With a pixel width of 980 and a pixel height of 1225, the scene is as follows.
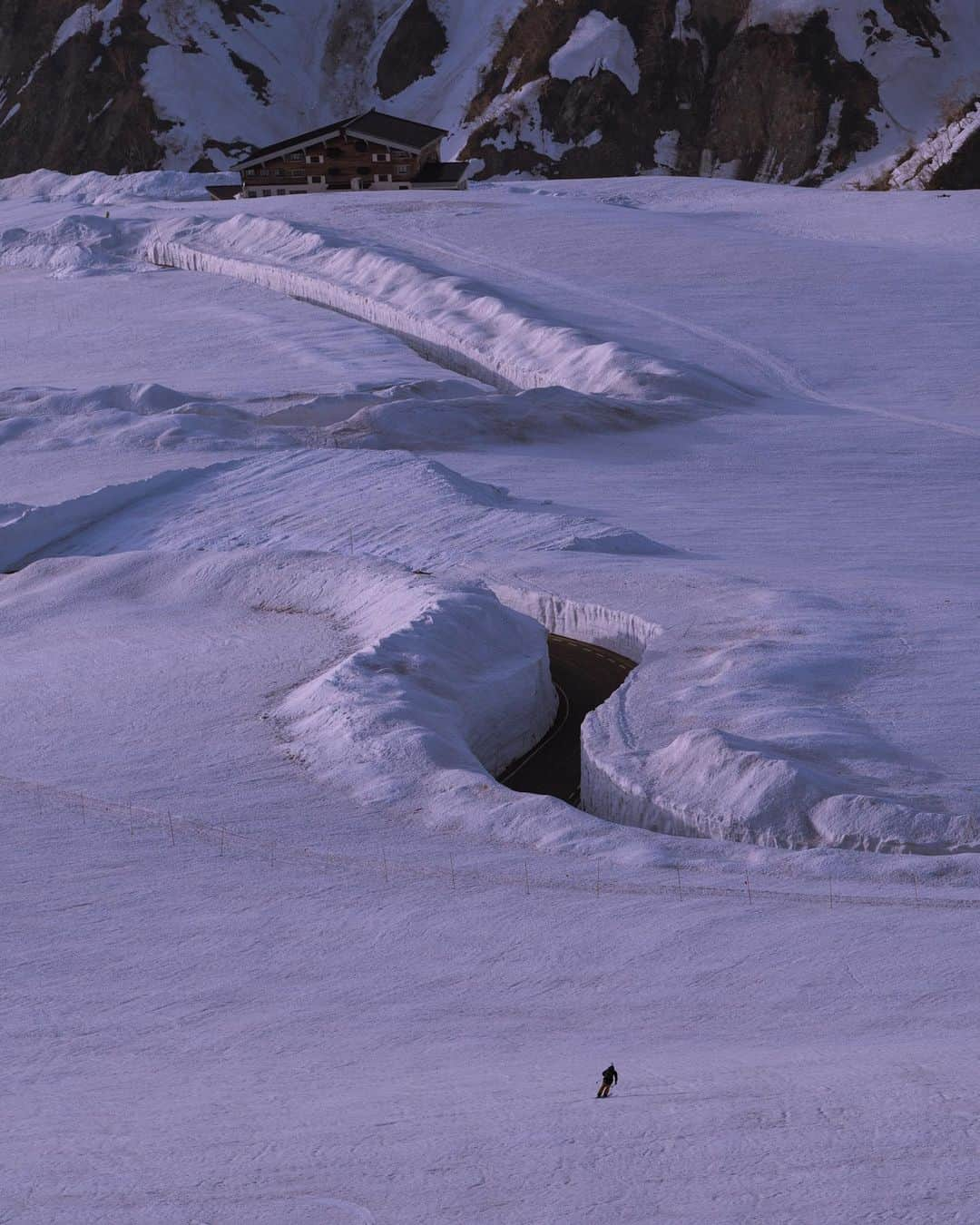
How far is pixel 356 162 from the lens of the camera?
5906cm

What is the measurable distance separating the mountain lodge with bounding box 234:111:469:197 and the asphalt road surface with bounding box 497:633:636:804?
39475mm

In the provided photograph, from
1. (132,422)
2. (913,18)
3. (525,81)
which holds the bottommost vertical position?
(132,422)

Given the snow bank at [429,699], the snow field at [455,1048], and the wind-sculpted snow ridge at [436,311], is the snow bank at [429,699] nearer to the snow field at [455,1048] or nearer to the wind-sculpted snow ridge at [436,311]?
the snow field at [455,1048]

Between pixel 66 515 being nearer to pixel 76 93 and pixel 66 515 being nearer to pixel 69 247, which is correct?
pixel 69 247

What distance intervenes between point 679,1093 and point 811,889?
3.73 m

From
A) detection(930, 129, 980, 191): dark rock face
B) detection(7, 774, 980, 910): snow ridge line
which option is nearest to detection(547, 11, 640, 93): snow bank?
detection(930, 129, 980, 191): dark rock face

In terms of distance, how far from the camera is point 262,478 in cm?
2808

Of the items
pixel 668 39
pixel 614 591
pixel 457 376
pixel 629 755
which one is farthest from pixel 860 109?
pixel 629 755

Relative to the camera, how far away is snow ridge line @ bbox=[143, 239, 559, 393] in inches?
1426

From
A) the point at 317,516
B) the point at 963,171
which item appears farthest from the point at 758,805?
the point at 963,171

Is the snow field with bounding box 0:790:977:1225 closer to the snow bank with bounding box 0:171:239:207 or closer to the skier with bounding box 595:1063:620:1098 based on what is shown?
the skier with bounding box 595:1063:620:1098

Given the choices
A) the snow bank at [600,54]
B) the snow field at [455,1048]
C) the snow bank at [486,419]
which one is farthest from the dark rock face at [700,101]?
the snow field at [455,1048]

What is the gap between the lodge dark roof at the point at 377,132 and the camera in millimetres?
57938

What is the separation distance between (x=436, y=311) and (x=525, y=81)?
42137 mm
